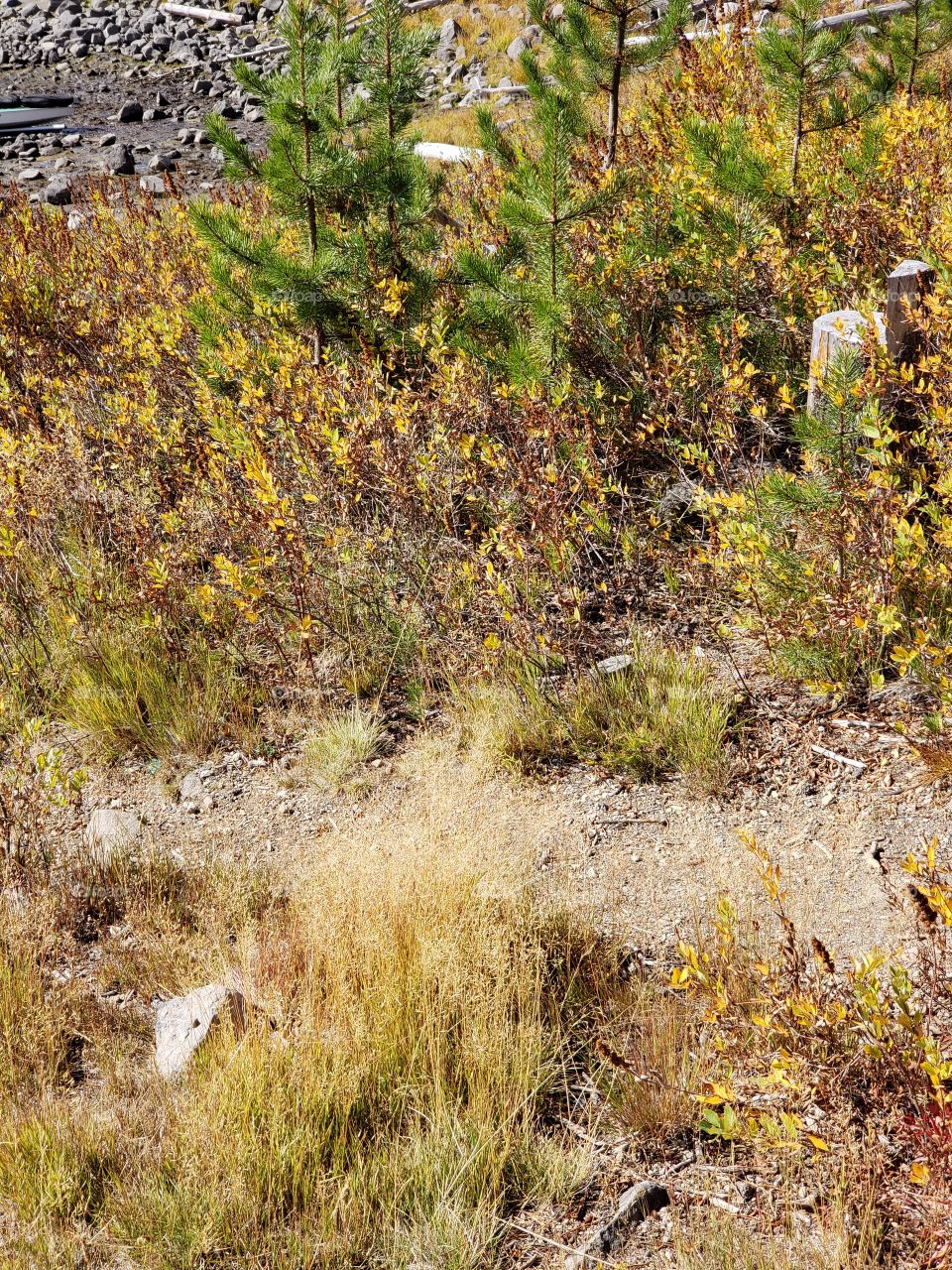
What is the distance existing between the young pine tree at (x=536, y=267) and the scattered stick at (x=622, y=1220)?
3674 millimetres

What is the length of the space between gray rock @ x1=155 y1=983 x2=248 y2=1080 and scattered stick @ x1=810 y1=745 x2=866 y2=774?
2.13m

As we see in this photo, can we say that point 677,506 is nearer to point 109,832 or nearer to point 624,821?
point 624,821

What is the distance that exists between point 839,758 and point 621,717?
78cm

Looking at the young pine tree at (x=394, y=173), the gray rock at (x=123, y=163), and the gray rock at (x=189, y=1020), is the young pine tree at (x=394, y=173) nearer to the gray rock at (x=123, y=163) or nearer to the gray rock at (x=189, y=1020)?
the gray rock at (x=189, y=1020)

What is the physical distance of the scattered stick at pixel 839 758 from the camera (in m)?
3.62

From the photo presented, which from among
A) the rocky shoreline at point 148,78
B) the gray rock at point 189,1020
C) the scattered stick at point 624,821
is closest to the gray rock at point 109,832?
the gray rock at point 189,1020

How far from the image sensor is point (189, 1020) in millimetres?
2791

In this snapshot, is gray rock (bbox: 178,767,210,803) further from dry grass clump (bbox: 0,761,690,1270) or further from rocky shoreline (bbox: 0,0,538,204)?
rocky shoreline (bbox: 0,0,538,204)

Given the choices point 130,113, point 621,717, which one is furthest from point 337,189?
point 130,113

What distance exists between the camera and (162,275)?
7.38 meters

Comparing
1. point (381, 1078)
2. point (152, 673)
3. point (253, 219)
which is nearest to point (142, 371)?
point (152, 673)

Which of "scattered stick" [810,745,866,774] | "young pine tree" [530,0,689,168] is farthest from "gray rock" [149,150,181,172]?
"scattered stick" [810,745,866,774]

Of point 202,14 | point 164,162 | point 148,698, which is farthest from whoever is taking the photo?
point 202,14

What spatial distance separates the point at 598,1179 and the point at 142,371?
5.27 meters
